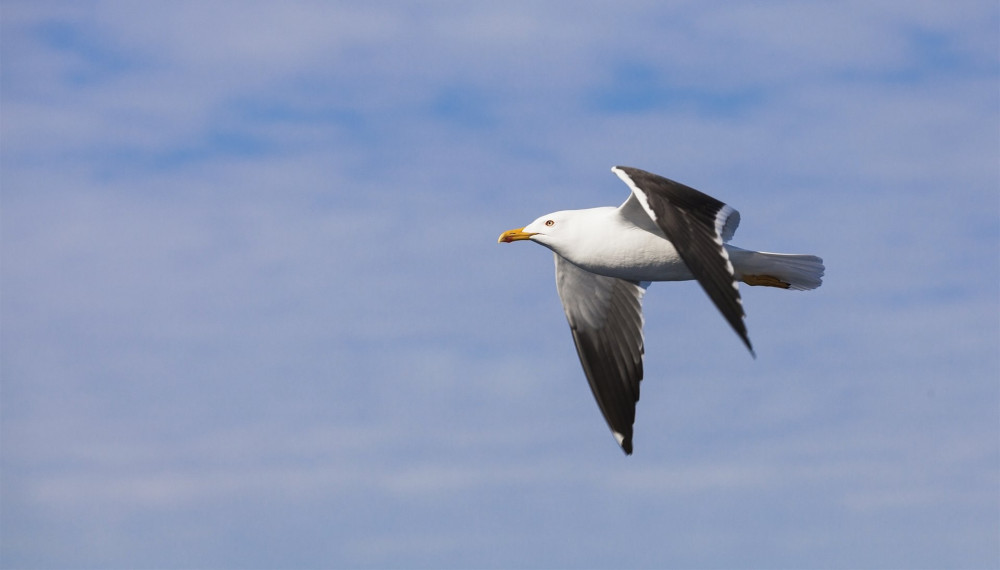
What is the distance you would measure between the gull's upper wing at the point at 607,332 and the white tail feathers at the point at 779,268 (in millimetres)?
2297

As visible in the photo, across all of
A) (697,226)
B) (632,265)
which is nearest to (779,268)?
(632,265)

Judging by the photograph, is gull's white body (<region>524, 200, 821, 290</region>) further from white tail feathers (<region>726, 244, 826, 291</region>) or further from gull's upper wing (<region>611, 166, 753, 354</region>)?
gull's upper wing (<region>611, 166, 753, 354</region>)

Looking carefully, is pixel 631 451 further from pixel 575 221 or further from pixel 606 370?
pixel 575 221

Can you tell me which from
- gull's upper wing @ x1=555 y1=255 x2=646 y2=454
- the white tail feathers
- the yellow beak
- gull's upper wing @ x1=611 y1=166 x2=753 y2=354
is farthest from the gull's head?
the white tail feathers

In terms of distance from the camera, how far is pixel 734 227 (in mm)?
15586

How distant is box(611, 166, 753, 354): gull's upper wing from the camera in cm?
1308

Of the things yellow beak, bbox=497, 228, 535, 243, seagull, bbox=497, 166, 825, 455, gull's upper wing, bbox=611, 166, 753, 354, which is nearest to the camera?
gull's upper wing, bbox=611, 166, 753, 354

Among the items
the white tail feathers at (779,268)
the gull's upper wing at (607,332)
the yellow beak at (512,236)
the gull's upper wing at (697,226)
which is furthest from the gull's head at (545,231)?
the white tail feathers at (779,268)

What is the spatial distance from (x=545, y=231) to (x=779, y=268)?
3199 mm

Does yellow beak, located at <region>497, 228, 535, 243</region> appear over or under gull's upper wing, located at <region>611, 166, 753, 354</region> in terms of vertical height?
over

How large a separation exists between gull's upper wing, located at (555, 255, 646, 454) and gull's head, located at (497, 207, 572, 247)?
1.83 meters

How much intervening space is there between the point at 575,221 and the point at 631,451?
12.1ft

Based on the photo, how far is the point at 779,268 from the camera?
650 inches

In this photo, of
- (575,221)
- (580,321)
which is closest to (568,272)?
(580,321)
